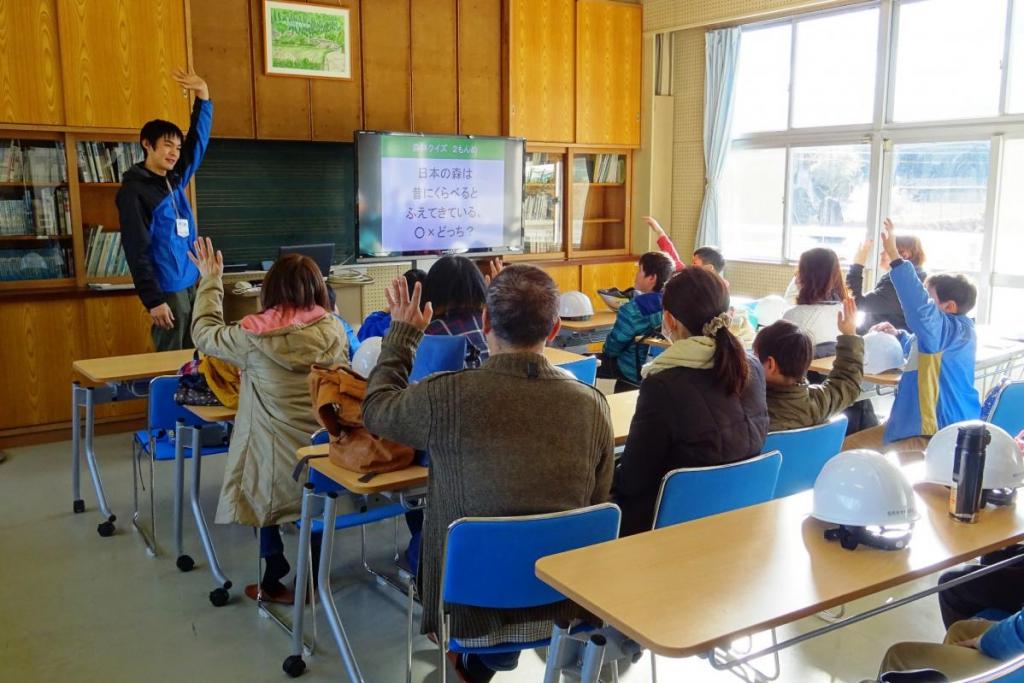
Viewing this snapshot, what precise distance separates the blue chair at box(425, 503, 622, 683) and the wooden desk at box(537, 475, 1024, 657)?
14cm

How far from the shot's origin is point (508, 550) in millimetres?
1811

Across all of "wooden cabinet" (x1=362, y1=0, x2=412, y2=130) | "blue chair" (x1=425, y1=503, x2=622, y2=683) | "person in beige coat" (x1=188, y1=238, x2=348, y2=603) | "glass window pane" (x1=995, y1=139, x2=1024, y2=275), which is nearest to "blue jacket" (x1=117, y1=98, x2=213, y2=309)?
"wooden cabinet" (x1=362, y1=0, x2=412, y2=130)

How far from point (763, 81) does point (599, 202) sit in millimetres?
1807

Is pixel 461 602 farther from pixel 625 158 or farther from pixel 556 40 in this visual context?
pixel 625 158

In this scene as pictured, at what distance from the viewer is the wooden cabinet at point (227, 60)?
18.3 feet

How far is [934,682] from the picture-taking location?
1.41m

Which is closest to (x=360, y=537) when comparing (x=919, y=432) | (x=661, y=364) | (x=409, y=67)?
(x=661, y=364)

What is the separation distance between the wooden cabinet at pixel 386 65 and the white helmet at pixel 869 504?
5244mm

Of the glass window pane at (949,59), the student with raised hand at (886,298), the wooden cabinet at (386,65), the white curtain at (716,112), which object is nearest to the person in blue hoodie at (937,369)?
the student with raised hand at (886,298)

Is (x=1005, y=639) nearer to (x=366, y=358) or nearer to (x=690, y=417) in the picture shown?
(x=690, y=417)

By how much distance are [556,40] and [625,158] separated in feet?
4.45

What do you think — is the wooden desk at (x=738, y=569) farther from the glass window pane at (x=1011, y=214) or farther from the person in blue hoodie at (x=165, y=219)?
the glass window pane at (x=1011, y=214)

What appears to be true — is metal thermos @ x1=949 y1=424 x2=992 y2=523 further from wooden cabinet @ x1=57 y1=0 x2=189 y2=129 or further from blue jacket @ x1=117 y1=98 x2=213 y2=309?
wooden cabinet @ x1=57 y1=0 x2=189 y2=129

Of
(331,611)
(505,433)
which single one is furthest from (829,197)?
(505,433)
